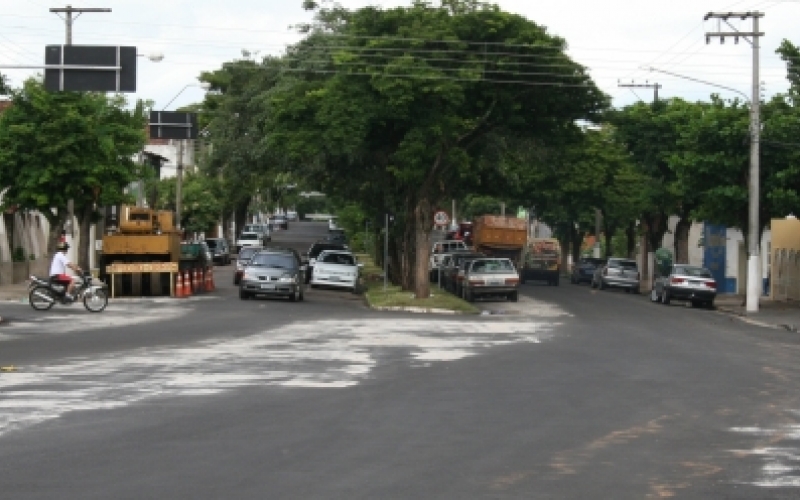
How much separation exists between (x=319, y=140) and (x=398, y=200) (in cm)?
943

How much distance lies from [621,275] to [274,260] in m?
26.1

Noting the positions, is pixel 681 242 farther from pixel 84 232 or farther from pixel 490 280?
pixel 84 232

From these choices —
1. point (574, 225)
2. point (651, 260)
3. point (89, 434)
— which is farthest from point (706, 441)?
point (574, 225)

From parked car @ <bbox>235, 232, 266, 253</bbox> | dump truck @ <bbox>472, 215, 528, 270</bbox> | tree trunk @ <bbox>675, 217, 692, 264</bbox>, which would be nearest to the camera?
tree trunk @ <bbox>675, 217, 692, 264</bbox>

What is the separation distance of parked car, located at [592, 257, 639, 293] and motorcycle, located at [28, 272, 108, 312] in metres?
35.4

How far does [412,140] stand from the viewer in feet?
139

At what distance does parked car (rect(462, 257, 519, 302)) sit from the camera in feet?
156

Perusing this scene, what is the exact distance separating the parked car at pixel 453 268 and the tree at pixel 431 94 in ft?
20.5

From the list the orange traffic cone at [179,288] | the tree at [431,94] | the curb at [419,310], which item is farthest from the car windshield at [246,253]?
the curb at [419,310]

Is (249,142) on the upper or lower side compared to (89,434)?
upper

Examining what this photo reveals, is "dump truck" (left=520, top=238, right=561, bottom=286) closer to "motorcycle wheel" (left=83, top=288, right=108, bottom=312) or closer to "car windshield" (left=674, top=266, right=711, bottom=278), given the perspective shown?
"car windshield" (left=674, top=266, right=711, bottom=278)

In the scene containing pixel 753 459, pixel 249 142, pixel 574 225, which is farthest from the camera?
pixel 574 225

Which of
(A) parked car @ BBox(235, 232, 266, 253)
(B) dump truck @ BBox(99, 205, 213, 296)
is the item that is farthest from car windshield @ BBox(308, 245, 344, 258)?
(A) parked car @ BBox(235, 232, 266, 253)

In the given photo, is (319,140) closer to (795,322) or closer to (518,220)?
(795,322)
